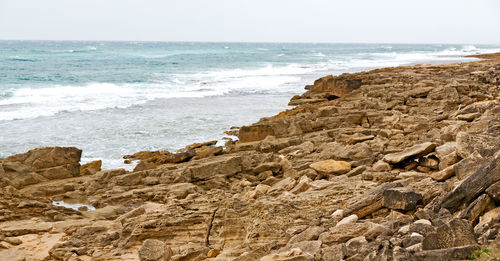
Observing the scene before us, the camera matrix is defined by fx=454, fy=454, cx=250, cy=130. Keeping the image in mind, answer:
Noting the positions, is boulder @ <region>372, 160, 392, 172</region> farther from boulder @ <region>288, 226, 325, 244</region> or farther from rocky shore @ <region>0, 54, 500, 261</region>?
boulder @ <region>288, 226, 325, 244</region>

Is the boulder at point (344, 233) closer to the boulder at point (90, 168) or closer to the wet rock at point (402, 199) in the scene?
the wet rock at point (402, 199)

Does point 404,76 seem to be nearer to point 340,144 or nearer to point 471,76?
point 471,76

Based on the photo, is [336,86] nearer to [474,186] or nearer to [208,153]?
[208,153]

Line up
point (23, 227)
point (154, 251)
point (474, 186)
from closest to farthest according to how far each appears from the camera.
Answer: point (474, 186)
point (154, 251)
point (23, 227)

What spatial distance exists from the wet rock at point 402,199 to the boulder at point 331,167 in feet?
9.24

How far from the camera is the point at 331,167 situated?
8711 mm

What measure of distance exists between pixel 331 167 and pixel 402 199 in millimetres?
3177

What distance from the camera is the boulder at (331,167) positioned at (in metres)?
8.55

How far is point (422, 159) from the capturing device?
7.66 m

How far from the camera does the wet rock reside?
18.1ft

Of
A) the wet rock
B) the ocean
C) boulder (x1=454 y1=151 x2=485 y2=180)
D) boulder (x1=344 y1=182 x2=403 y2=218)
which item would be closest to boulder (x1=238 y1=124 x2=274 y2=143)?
the ocean

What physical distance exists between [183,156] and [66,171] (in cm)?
298

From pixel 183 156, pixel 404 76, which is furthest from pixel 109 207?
pixel 404 76

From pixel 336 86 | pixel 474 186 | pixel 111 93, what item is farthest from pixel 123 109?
pixel 474 186
